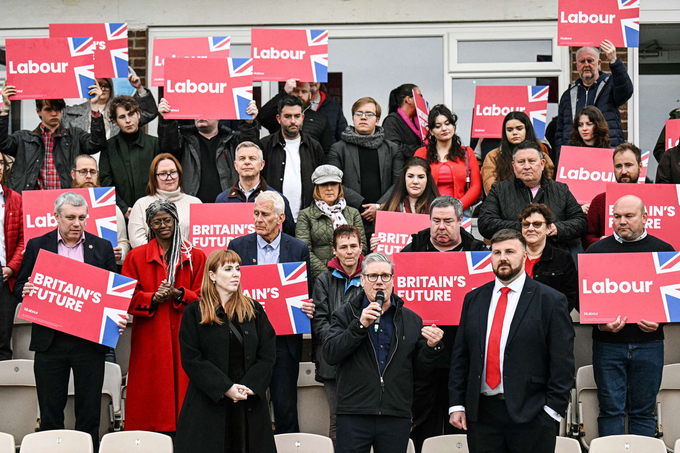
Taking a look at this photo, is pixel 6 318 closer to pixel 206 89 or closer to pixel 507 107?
pixel 206 89

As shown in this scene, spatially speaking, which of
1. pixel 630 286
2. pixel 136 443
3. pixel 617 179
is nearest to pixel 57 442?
pixel 136 443

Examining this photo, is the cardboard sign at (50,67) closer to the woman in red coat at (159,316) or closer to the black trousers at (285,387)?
the woman in red coat at (159,316)

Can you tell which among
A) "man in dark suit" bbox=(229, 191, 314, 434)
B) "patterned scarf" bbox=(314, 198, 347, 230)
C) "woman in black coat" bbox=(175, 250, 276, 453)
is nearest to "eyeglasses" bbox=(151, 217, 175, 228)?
"man in dark suit" bbox=(229, 191, 314, 434)

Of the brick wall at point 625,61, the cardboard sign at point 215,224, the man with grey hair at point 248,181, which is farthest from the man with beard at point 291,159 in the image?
the brick wall at point 625,61

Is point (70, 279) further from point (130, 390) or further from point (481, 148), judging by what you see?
point (481, 148)

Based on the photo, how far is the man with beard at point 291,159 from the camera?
25.8ft

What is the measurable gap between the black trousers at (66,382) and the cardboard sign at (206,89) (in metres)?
2.47

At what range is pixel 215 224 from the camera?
269 inches

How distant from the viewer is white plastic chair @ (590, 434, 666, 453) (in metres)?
5.42

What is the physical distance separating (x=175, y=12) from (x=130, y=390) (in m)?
5.91

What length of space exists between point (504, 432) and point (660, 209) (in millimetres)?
2789

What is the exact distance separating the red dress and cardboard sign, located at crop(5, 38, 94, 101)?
2301 millimetres

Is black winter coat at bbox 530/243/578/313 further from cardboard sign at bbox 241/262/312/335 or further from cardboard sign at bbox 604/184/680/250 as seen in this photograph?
cardboard sign at bbox 241/262/312/335

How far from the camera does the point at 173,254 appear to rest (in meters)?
6.14
